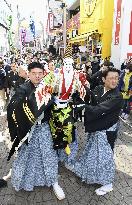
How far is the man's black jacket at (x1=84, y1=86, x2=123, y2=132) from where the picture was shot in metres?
3.27

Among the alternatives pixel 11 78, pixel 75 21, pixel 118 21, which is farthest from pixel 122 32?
pixel 75 21

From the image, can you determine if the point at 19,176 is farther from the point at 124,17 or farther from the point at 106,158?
the point at 124,17

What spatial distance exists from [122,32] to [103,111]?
617cm

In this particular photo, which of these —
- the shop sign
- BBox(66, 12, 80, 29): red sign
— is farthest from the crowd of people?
BBox(66, 12, 80, 29): red sign

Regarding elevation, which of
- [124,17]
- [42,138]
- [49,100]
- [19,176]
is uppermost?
[124,17]

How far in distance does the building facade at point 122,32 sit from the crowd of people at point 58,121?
5.67 meters

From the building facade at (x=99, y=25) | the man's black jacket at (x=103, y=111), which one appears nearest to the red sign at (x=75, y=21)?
the building facade at (x=99, y=25)

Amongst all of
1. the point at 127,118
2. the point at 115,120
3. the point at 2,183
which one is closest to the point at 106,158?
the point at 115,120

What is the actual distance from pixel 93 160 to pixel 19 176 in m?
0.99

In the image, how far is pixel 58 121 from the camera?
11.3ft

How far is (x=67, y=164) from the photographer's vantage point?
4.08m

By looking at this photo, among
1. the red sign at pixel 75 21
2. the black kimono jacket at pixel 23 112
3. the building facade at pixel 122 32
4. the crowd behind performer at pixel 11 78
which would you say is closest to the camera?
the black kimono jacket at pixel 23 112

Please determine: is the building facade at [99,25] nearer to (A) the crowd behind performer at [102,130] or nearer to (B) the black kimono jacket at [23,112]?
(A) the crowd behind performer at [102,130]

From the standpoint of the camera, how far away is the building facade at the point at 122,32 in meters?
8.64
